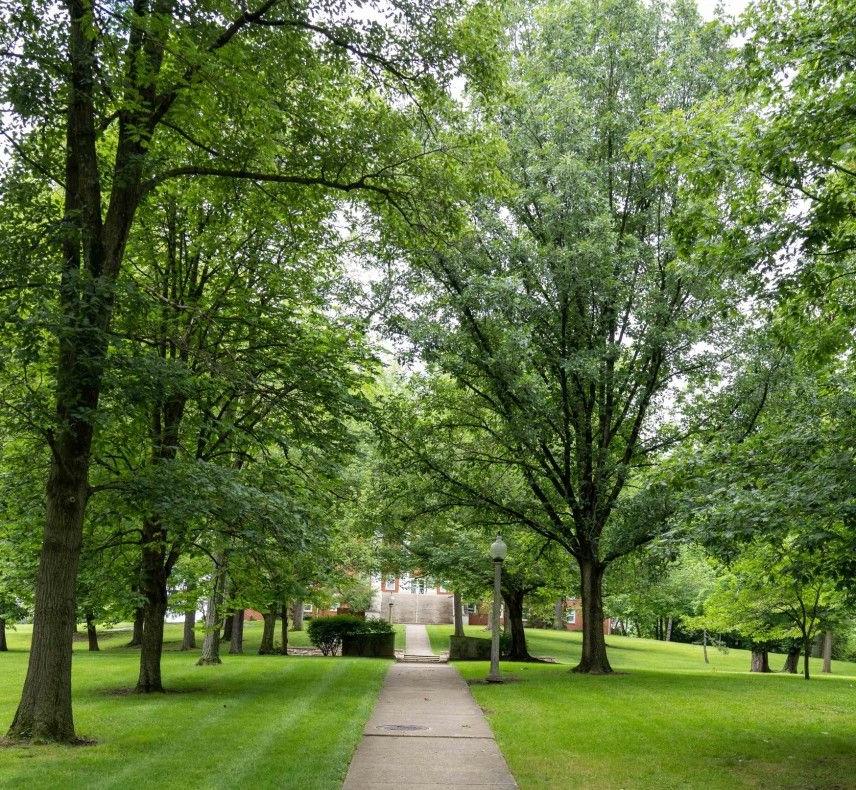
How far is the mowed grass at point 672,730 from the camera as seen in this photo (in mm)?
8312

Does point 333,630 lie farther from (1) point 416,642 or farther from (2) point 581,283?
(2) point 581,283

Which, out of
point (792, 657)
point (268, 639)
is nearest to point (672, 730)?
point (268, 639)

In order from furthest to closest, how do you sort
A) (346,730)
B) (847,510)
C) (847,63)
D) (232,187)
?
(232,187)
(346,730)
(847,63)
(847,510)

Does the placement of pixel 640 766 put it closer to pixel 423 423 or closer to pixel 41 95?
pixel 41 95

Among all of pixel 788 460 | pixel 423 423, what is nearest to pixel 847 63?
pixel 788 460

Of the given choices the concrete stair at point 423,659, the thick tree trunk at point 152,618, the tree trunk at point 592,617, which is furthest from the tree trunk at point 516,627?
the thick tree trunk at point 152,618

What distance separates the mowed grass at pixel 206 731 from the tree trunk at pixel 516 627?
9.54 meters

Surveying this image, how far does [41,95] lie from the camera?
9156 mm

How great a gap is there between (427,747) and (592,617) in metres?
12.0

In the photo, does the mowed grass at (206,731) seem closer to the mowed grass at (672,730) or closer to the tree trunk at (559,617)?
the mowed grass at (672,730)

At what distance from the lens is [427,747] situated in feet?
31.3

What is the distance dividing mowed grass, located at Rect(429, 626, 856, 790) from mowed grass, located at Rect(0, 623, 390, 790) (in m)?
2.21

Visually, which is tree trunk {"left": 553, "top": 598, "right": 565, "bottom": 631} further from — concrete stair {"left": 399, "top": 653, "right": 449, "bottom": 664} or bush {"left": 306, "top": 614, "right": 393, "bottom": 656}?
bush {"left": 306, "top": 614, "right": 393, "bottom": 656}

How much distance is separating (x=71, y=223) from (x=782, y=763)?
9.89 metres
